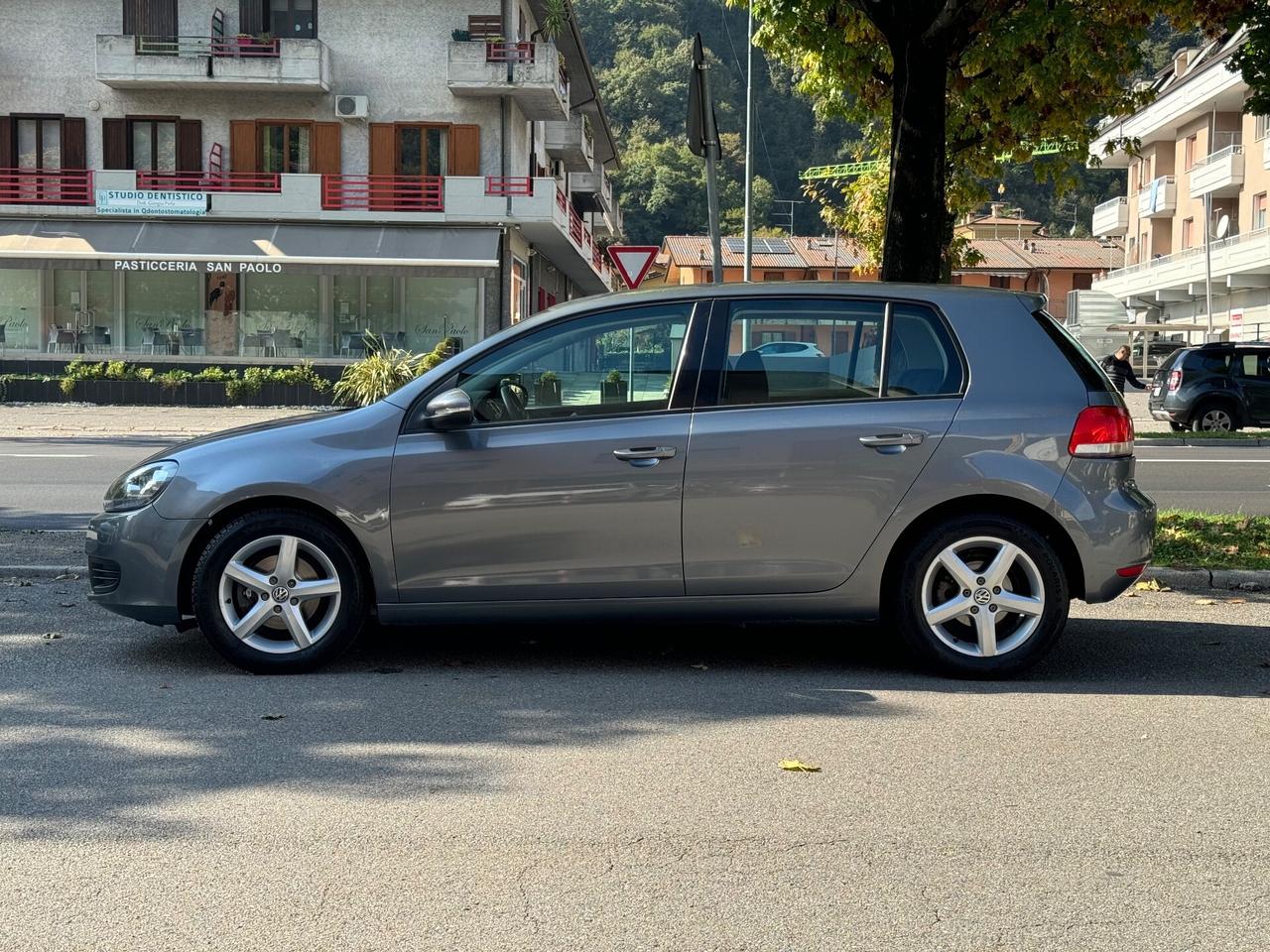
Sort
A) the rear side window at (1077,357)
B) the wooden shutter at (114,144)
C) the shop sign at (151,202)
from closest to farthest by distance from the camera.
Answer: the rear side window at (1077,357), the shop sign at (151,202), the wooden shutter at (114,144)

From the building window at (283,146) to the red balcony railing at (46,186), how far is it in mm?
4151

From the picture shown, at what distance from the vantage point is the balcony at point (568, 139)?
142 ft

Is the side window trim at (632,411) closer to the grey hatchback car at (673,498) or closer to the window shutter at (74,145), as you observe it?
the grey hatchback car at (673,498)

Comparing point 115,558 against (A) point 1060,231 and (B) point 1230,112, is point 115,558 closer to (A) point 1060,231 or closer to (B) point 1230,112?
(B) point 1230,112

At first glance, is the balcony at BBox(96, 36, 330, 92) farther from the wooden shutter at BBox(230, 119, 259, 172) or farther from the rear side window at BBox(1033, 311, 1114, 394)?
the rear side window at BBox(1033, 311, 1114, 394)

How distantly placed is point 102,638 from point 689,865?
402 centimetres

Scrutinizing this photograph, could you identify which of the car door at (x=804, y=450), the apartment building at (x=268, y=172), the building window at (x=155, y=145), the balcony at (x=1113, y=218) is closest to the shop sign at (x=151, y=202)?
the apartment building at (x=268, y=172)

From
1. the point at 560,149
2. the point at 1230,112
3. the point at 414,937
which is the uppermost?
the point at 1230,112

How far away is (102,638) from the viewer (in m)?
6.84

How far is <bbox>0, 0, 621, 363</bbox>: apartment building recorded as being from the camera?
1368 inches

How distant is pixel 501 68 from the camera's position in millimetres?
34469

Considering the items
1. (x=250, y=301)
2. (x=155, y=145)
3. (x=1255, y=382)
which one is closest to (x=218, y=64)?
(x=155, y=145)

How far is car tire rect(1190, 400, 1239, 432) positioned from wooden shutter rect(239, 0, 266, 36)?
23.6 m

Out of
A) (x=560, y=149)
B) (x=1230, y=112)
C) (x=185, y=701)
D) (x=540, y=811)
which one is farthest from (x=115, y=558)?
(x=1230, y=112)
